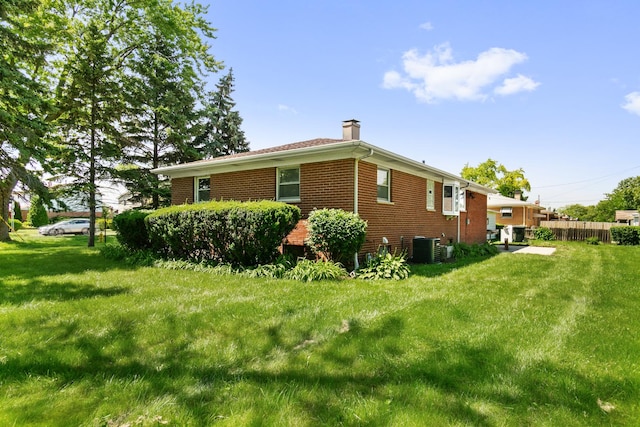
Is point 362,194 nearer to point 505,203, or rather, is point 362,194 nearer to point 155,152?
point 155,152

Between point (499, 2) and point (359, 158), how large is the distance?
16.1 feet

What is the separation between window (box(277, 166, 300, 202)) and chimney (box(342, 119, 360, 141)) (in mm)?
1876

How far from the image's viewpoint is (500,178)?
137 ft

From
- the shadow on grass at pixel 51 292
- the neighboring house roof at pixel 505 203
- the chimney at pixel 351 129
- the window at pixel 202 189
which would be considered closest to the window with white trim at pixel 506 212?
the neighboring house roof at pixel 505 203

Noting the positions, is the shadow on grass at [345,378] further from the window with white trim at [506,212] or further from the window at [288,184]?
the window with white trim at [506,212]

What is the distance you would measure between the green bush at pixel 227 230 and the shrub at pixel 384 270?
2062 millimetres

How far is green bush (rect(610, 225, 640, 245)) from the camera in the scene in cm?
2003

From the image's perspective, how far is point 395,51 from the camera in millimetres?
9953

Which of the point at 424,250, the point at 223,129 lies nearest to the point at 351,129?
the point at 424,250

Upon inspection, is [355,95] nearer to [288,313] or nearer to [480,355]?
[288,313]

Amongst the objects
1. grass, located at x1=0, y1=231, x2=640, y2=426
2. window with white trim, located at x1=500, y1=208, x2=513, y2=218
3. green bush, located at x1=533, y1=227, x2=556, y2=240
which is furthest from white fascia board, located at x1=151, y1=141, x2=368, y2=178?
window with white trim, located at x1=500, y1=208, x2=513, y2=218

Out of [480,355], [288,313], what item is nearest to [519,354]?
[480,355]

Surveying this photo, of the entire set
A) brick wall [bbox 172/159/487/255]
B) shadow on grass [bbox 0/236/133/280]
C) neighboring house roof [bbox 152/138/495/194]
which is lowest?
shadow on grass [bbox 0/236/133/280]

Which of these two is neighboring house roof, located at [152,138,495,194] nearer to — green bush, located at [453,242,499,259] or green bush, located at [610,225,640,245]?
green bush, located at [453,242,499,259]
